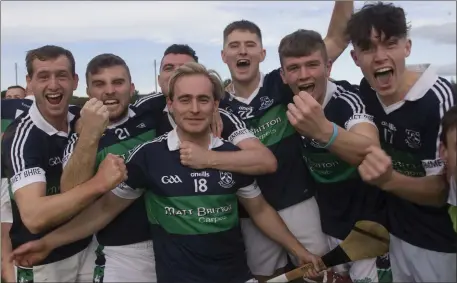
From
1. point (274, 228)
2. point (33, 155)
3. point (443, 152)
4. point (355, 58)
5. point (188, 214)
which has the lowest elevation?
point (274, 228)

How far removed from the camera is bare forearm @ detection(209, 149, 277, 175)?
9.09 ft

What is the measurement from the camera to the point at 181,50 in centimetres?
375

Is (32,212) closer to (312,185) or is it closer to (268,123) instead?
(268,123)

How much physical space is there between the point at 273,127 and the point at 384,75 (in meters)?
0.76

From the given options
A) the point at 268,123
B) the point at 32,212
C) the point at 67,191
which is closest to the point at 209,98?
the point at 268,123

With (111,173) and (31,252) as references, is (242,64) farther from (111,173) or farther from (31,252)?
(31,252)

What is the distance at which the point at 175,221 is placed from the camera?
275cm

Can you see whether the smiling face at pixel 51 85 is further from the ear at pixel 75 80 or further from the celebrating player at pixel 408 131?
the celebrating player at pixel 408 131

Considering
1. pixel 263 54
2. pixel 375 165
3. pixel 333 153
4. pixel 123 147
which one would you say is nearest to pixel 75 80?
pixel 123 147

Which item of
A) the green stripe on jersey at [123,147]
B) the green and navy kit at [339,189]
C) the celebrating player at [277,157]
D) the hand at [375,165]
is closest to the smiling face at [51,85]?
the green stripe on jersey at [123,147]

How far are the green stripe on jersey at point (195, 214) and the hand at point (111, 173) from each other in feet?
0.81

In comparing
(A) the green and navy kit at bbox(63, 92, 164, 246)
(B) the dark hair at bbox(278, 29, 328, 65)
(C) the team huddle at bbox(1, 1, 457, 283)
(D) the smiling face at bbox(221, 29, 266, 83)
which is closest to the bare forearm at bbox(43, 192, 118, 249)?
(C) the team huddle at bbox(1, 1, 457, 283)

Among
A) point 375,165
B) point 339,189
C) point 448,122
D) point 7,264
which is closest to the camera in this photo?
point 375,165

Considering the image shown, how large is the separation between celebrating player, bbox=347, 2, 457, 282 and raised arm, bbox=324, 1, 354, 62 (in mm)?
404
